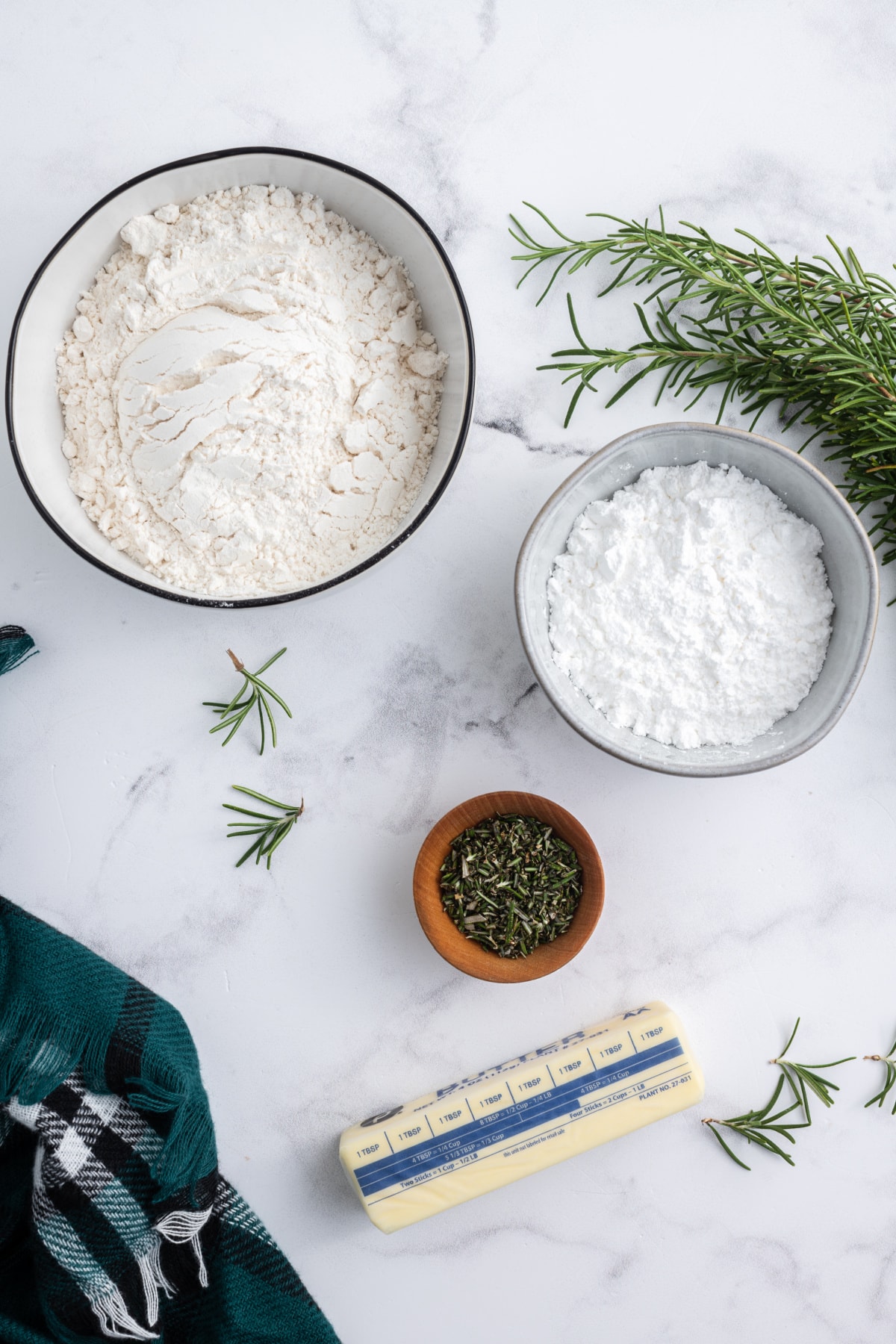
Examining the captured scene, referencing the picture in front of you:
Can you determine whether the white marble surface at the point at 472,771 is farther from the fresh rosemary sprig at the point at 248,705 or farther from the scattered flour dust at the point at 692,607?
the scattered flour dust at the point at 692,607

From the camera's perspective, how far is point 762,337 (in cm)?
90

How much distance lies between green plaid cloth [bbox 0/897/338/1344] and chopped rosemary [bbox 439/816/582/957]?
1.16 ft

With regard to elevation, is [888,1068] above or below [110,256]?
below

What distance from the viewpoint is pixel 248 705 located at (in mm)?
924

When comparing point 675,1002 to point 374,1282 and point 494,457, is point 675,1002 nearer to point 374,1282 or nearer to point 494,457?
point 374,1282

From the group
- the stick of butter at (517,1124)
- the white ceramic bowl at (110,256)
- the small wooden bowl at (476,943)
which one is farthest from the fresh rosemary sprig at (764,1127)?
the white ceramic bowl at (110,256)

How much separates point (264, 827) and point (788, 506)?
64 centimetres

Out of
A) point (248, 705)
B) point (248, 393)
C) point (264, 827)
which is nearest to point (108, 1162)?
point (264, 827)

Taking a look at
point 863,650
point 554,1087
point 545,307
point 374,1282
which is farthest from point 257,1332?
point 545,307

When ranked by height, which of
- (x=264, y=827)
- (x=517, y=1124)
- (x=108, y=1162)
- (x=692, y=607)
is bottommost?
(x=108, y=1162)

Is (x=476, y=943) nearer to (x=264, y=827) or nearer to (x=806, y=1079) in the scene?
(x=264, y=827)

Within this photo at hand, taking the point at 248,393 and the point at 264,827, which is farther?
the point at 264,827

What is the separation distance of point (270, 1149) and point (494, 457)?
2.67ft

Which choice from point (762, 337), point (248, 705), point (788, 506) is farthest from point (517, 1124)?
point (762, 337)
